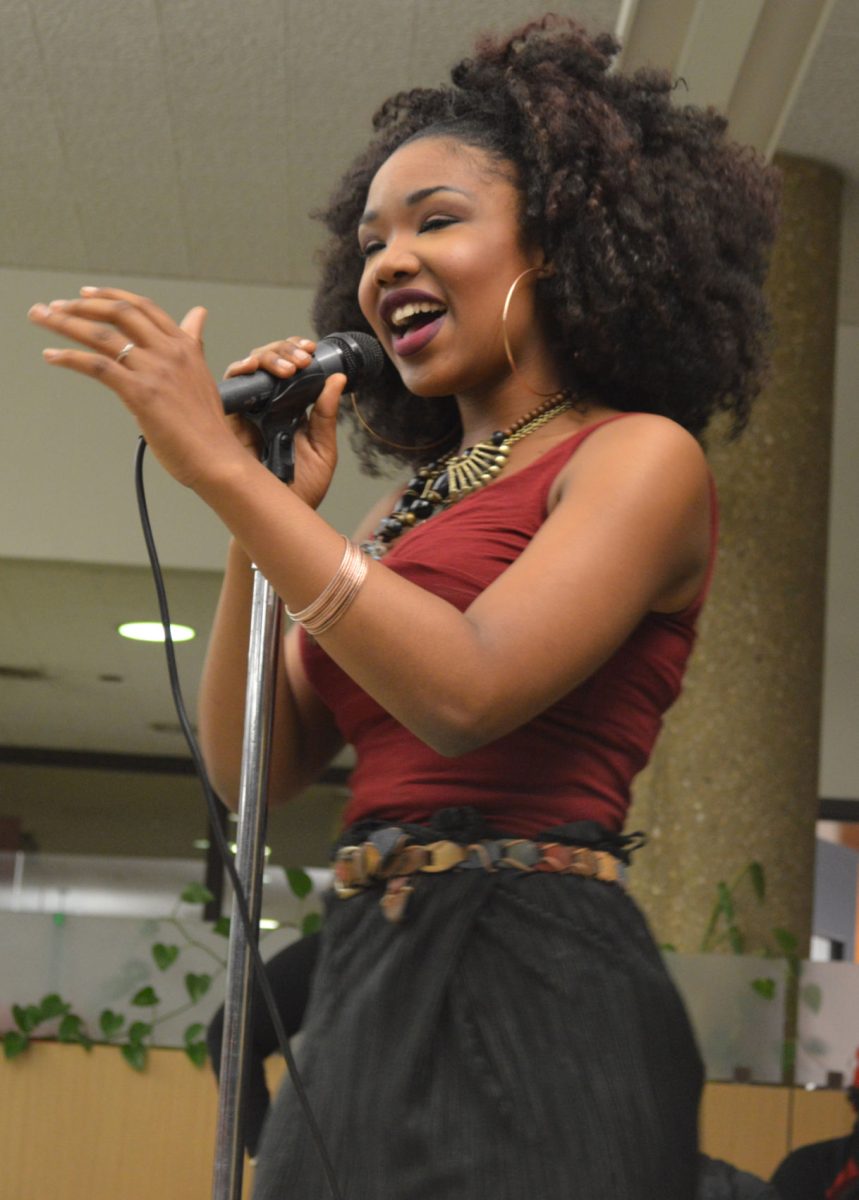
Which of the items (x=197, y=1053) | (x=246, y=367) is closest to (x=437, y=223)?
(x=246, y=367)

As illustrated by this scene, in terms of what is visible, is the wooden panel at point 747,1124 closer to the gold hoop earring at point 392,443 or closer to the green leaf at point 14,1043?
the green leaf at point 14,1043

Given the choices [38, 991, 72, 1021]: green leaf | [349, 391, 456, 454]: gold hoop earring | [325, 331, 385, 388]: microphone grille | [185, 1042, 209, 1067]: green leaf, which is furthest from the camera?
[38, 991, 72, 1021]: green leaf

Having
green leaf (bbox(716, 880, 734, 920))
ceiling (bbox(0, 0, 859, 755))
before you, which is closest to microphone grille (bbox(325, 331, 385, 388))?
ceiling (bbox(0, 0, 859, 755))

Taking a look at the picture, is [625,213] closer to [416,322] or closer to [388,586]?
[416,322]

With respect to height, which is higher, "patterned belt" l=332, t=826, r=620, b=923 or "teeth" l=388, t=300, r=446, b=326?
"teeth" l=388, t=300, r=446, b=326

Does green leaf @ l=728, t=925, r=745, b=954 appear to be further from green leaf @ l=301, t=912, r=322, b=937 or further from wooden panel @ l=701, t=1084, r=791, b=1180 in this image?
green leaf @ l=301, t=912, r=322, b=937

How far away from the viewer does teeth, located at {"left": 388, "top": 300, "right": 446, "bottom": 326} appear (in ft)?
3.87

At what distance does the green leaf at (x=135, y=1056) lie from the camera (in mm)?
3590

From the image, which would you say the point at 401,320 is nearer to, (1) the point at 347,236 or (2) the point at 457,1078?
(1) the point at 347,236

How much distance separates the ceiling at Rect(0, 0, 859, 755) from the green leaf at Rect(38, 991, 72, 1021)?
4.51 ft

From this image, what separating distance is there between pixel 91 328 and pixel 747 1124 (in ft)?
9.70

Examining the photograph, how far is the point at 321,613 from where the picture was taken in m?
0.90

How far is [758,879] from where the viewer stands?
3486 millimetres

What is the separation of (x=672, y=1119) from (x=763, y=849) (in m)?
2.69
